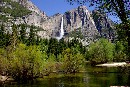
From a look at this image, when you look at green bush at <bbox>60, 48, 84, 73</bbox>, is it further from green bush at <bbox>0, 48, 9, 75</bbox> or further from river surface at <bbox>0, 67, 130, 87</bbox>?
green bush at <bbox>0, 48, 9, 75</bbox>

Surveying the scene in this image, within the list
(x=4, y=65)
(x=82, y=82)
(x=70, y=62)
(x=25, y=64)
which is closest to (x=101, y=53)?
(x=70, y=62)

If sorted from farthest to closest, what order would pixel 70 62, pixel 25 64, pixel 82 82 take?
pixel 70 62 < pixel 25 64 < pixel 82 82

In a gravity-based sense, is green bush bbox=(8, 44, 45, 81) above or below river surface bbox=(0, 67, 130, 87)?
above

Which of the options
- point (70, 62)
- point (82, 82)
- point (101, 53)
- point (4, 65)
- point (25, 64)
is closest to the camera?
point (82, 82)

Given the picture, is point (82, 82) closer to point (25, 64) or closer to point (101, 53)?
point (25, 64)

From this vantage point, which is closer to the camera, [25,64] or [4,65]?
[25,64]

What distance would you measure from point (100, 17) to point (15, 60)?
70983 mm

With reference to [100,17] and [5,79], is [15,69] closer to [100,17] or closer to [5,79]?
[5,79]

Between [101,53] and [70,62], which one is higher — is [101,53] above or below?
above

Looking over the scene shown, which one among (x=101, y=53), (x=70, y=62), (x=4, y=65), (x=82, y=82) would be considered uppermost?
(x=101, y=53)

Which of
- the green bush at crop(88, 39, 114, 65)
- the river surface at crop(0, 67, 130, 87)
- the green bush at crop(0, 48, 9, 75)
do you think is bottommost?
the river surface at crop(0, 67, 130, 87)

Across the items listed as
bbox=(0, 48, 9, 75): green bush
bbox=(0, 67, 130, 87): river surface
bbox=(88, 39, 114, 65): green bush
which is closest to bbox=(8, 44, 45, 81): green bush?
bbox=(0, 48, 9, 75): green bush

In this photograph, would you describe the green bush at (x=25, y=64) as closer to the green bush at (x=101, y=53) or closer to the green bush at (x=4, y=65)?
the green bush at (x=4, y=65)

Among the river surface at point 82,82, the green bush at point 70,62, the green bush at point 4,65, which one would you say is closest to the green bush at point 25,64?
the green bush at point 4,65
